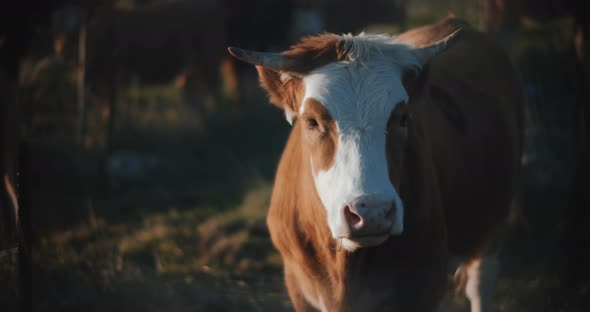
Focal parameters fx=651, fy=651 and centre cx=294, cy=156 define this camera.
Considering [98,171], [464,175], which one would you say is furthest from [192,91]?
[464,175]

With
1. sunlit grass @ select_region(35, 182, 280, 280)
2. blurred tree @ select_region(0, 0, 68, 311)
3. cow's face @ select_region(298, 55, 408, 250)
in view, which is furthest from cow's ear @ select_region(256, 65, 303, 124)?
blurred tree @ select_region(0, 0, 68, 311)

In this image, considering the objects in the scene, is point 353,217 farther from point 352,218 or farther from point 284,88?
point 284,88

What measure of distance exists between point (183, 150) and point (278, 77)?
6.15m

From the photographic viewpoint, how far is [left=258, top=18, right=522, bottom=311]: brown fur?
127 inches

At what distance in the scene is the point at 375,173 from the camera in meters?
2.66

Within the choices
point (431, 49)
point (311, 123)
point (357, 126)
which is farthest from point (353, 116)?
point (431, 49)

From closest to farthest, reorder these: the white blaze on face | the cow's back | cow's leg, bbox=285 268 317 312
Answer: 1. the white blaze on face
2. cow's leg, bbox=285 268 317 312
3. the cow's back

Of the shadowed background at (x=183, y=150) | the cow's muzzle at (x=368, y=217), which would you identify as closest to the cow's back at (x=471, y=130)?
the cow's muzzle at (x=368, y=217)

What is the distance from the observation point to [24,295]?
392cm

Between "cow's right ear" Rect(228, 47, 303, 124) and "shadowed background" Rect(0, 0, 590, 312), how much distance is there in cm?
160

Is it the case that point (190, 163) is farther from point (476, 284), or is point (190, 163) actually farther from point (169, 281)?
point (476, 284)

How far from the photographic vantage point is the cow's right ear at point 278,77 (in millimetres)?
3031

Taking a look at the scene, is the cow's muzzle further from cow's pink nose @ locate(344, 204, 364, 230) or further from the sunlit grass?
the sunlit grass

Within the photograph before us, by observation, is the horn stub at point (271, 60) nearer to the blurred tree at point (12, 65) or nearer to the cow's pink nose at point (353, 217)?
the cow's pink nose at point (353, 217)
